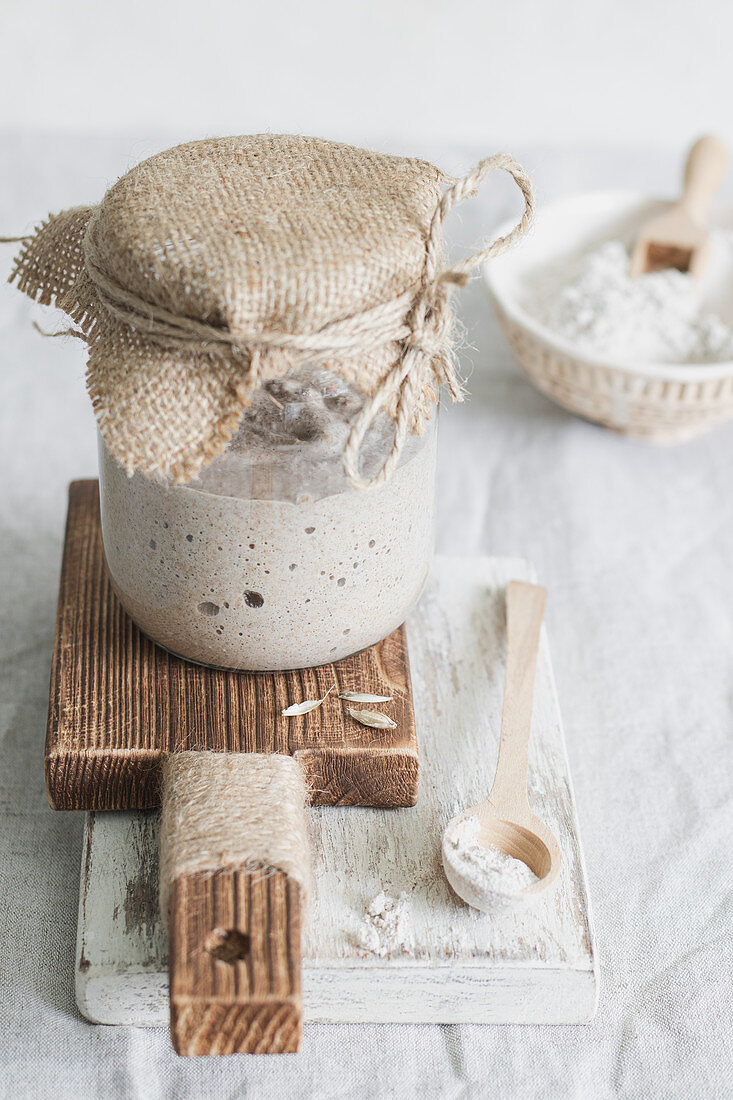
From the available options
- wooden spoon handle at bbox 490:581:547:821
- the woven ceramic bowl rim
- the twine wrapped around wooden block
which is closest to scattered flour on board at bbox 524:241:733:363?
the woven ceramic bowl rim

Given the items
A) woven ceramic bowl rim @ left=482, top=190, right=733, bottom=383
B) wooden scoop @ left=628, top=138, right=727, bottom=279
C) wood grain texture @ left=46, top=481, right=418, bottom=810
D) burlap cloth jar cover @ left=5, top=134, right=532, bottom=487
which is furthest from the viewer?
wooden scoop @ left=628, top=138, right=727, bottom=279

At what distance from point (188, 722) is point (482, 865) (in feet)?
0.60

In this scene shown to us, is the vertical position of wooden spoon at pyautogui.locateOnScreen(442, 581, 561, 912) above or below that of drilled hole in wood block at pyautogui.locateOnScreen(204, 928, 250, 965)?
below

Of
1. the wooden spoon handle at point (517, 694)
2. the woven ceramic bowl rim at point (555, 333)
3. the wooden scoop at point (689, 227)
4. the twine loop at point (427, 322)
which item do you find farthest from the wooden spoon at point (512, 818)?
the wooden scoop at point (689, 227)

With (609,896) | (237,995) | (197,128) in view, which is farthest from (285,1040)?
(197,128)

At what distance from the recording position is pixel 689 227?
1.12m

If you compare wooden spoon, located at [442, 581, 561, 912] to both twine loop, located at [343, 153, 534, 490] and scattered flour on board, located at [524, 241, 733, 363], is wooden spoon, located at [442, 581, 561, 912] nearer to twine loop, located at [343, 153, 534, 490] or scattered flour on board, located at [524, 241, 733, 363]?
twine loop, located at [343, 153, 534, 490]

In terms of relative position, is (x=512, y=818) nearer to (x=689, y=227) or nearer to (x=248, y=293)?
(x=248, y=293)

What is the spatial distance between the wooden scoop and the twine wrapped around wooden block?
2.50ft

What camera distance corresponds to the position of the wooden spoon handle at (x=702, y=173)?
1.14m

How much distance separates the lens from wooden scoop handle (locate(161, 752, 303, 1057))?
19.1 inches

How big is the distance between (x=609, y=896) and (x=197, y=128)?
4.18 feet

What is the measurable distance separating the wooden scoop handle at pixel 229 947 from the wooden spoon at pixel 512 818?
0.10 m

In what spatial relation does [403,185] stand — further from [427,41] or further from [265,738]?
[427,41]
